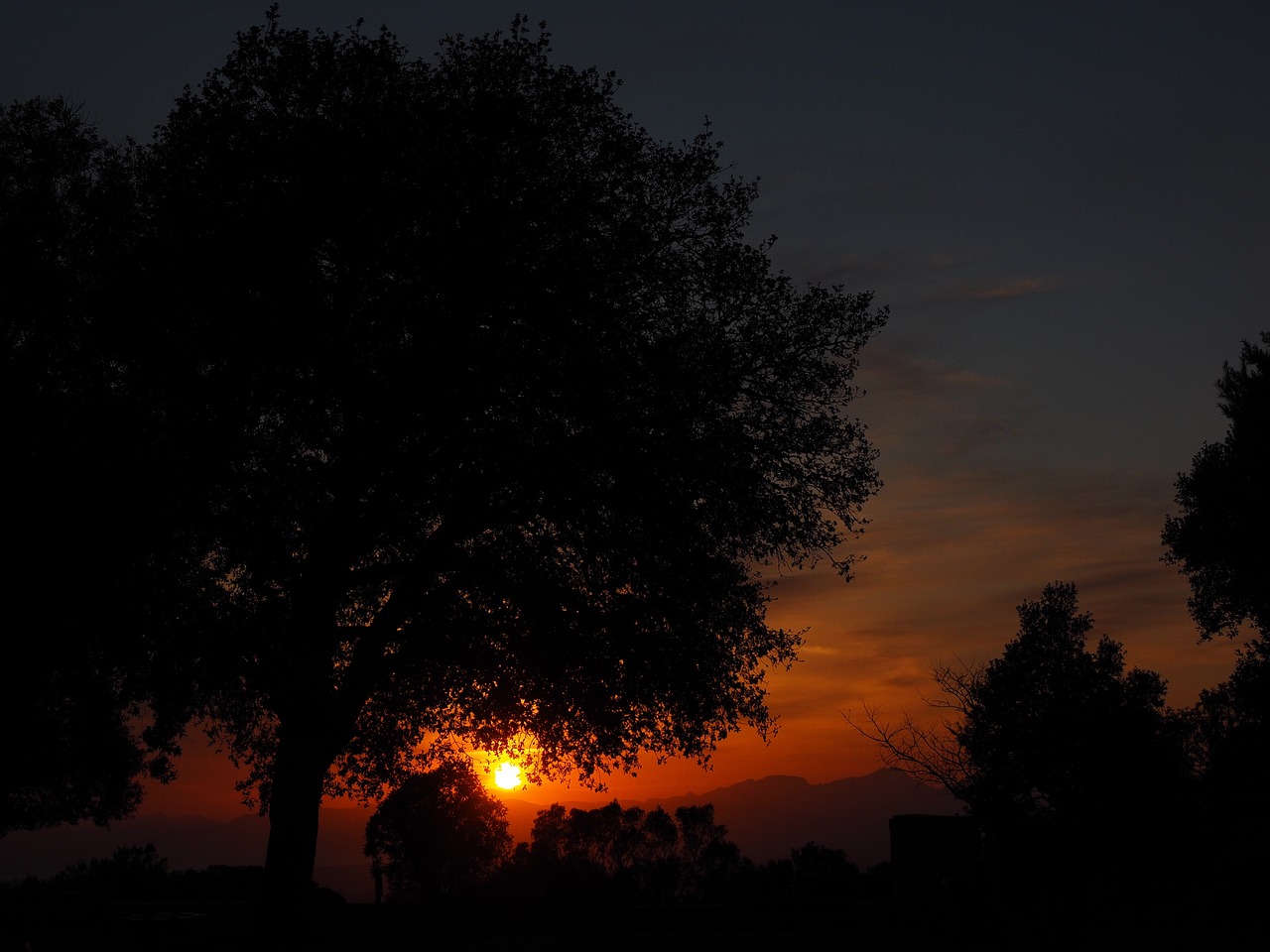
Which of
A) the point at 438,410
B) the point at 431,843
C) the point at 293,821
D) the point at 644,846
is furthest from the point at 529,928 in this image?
the point at 644,846

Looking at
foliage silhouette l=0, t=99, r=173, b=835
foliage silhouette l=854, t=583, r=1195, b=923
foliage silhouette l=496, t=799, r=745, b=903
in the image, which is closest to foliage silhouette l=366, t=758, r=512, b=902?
foliage silhouette l=496, t=799, r=745, b=903

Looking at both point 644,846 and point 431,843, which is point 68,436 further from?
point 644,846

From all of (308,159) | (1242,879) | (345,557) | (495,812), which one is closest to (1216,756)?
(1242,879)

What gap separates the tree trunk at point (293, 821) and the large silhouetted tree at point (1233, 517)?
1254 inches

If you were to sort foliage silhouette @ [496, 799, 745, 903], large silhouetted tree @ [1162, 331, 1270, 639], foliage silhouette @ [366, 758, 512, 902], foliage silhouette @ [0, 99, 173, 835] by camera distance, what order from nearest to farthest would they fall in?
1. foliage silhouette @ [0, 99, 173, 835]
2. large silhouetted tree @ [1162, 331, 1270, 639]
3. foliage silhouette @ [366, 758, 512, 902]
4. foliage silhouette @ [496, 799, 745, 903]

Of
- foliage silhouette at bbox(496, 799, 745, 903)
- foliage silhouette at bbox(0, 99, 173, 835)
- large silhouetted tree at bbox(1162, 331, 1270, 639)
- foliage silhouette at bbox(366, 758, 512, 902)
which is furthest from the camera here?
foliage silhouette at bbox(496, 799, 745, 903)

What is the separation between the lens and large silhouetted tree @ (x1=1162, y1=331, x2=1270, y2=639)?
3814 centimetres

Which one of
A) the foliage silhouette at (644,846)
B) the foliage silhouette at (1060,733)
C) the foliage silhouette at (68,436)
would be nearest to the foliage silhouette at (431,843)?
the foliage silhouette at (644,846)

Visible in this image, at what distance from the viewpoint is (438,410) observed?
20.2 meters

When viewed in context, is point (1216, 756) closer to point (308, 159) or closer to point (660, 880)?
point (308, 159)

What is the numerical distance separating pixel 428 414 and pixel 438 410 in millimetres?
210

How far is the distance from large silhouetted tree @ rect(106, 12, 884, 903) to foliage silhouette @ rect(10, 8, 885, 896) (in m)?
0.06

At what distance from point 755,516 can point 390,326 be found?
784 cm

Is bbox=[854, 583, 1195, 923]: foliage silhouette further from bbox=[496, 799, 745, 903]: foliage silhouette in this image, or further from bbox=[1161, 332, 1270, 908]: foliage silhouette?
bbox=[496, 799, 745, 903]: foliage silhouette
